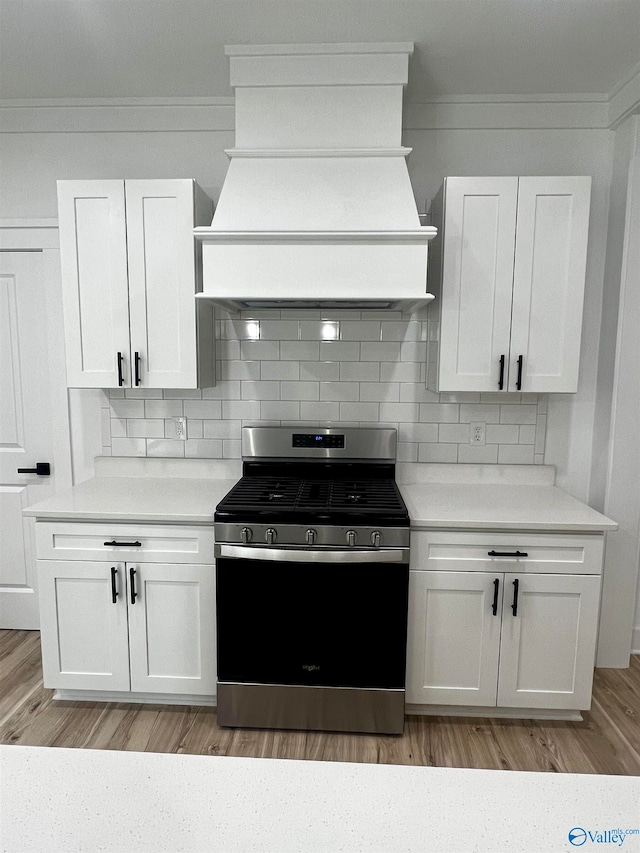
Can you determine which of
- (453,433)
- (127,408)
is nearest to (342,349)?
(453,433)

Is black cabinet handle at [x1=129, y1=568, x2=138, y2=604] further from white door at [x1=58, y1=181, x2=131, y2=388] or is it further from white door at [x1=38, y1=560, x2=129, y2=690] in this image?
white door at [x1=58, y1=181, x2=131, y2=388]

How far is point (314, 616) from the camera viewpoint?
2.14 meters

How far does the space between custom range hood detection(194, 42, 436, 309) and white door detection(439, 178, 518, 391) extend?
31cm

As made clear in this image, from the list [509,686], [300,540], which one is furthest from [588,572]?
[300,540]

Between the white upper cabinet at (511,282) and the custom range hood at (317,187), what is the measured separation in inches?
13.0

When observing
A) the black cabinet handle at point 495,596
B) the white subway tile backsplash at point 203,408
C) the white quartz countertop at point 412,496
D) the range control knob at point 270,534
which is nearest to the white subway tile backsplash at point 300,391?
the white subway tile backsplash at point 203,408

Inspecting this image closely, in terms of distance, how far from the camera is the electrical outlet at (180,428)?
2.84 m

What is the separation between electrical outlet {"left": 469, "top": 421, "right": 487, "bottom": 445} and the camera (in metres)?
2.78

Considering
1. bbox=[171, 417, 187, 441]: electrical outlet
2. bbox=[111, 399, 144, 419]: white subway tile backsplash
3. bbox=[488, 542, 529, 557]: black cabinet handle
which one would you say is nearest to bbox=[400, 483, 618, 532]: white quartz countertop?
bbox=[488, 542, 529, 557]: black cabinet handle

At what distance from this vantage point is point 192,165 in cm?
271

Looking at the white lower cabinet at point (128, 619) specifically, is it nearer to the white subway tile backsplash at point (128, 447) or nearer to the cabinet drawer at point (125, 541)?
the cabinet drawer at point (125, 541)

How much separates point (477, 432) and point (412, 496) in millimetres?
536

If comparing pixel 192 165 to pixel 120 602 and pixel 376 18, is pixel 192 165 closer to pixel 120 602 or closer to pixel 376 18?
pixel 376 18

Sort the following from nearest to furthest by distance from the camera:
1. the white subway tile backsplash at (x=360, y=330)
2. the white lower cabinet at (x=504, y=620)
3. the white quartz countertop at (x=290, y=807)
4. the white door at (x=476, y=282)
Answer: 1. the white quartz countertop at (x=290, y=807)
2. the white lower cabinet at (x=504, y=620)
3. the white door at (x=476, y=282)
4. the white subway tile backsplash at (x=360, y=330)
